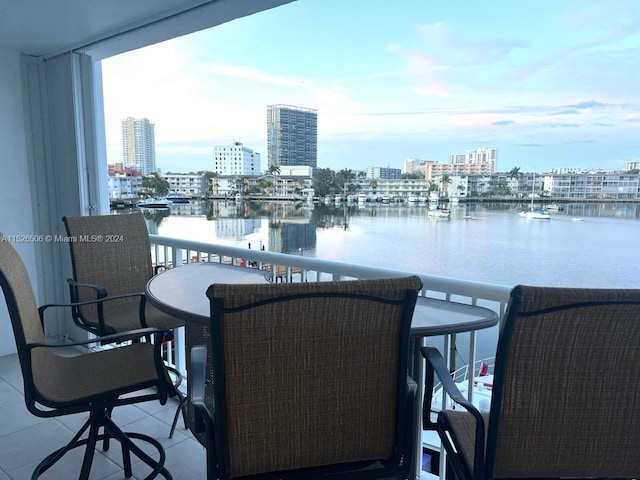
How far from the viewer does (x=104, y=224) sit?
117 inches

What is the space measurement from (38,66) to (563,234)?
15.3 feet

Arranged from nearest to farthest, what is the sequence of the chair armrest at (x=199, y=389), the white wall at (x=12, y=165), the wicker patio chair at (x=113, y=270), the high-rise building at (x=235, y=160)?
the chair armrest at (x=199, y=389) < the wicker patio chair at (x=113, y=270) < the white wall at (x=12, y=165) < the high-rise building at (x=235, y=160)

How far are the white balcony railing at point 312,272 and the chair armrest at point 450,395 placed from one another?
29 centimetres

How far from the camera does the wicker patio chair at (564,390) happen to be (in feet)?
3.47

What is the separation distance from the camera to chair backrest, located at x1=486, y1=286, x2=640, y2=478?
3.46 ft

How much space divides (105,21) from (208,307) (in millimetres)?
2415

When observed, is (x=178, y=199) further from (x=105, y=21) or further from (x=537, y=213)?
(x=537, y=213)

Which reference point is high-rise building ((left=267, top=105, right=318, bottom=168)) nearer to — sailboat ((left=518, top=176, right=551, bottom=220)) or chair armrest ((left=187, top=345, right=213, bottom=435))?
sailboat ((left=518, top=176, right=551, bottom=220))

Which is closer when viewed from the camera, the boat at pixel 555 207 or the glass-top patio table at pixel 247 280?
the glass-top patio table at pixel 247 280

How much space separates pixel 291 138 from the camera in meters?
4.61

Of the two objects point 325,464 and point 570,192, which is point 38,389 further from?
point 570,192

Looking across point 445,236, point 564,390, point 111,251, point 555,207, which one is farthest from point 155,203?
point 564,390

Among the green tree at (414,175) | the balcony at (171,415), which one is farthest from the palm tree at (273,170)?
the balcony at (171,415)

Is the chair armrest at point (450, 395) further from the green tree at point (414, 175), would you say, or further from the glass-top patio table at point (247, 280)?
the green tree at point (414, 175)
